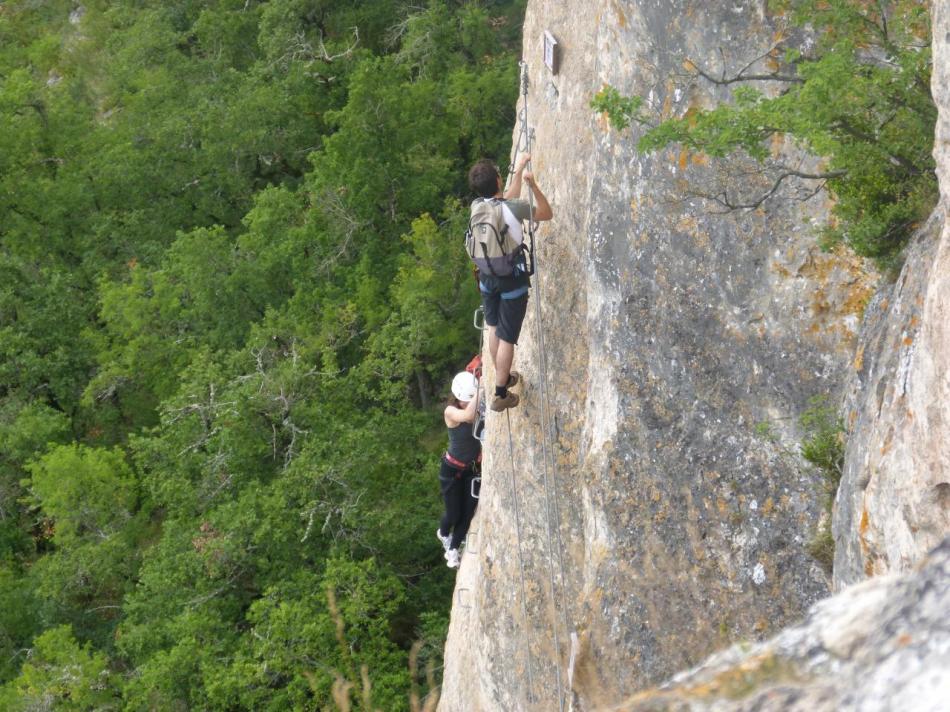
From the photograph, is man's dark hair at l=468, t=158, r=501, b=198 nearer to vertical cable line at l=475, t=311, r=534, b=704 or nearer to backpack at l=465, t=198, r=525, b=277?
backpack at l=465, t=198, r=525, b=277

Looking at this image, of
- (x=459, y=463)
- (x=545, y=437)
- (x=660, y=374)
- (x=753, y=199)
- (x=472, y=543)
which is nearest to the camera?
(x=753, y=199)

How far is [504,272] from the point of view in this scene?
26.6ft

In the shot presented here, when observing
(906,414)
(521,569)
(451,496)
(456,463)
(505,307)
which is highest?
(505,307)

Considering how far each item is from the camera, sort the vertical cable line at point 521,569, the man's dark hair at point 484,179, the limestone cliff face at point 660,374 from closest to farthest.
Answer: the limestone cliff face at point 660,374 < the man's dark hair at point 484,179 < the vertical cable line at point 521,569

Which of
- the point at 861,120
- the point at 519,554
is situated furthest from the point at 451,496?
the point at 861,120

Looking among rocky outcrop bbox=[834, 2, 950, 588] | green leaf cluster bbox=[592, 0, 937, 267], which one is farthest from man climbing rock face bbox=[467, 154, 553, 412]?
rocky outcrop bbox=[834, 2, 950, 588]

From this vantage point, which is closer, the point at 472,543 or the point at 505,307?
the point at 505,307

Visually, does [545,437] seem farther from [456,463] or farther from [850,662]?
[850,662]

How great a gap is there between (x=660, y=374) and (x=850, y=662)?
16.9 ft

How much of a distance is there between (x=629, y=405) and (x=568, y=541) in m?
1.79

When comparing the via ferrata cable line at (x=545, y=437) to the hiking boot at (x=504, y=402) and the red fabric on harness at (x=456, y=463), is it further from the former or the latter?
the red fabric on harness at (x=456, y=463)

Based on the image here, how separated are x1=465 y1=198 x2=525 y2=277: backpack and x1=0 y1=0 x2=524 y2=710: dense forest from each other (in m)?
8.25

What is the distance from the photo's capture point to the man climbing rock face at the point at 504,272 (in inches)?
305

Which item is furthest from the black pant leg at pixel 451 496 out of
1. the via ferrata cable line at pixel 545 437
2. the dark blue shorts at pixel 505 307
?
the dark blue shorts at pixel 505 307
